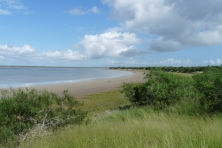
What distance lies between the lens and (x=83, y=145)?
4289mm

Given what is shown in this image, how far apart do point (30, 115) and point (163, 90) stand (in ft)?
22.5

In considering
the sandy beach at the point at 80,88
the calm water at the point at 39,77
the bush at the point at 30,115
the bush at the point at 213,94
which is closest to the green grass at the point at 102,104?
the sandy beach at the point at 80,88

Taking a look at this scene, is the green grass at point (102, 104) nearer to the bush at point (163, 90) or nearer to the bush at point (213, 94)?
the bush at point (163, 90)

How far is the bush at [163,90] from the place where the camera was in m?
11.2

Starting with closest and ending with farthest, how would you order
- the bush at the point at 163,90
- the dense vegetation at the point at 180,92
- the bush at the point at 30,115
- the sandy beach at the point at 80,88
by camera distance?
the bush at the point at 30,115, the dense vegetation at the point at 180,92, the bush at the point at 163,90, the sandy beach at the point at 80,88

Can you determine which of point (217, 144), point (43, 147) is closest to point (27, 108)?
point (43, 147)

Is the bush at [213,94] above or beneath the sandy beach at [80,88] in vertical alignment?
above

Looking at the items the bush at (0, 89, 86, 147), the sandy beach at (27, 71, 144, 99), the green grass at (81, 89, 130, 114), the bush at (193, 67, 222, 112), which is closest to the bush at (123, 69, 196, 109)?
the bush at (193, 67, 222, 112)

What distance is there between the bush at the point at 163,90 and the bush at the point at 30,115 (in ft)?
16.0

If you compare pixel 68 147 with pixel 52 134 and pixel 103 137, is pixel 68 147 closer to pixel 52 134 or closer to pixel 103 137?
pixel 103 137

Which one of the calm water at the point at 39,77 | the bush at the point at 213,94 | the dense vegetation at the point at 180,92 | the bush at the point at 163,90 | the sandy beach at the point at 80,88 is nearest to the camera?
the bush at the point at 213,94

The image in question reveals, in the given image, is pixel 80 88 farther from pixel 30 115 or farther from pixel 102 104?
pixel 30 115

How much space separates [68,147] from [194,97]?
7.91 meters

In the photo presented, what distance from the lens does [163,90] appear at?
11.3 meters
